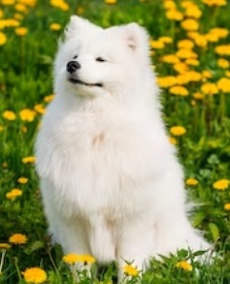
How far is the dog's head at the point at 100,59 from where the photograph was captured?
4.72 m

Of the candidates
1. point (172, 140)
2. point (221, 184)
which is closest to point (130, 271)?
point (221, 184)

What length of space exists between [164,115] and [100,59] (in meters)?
2.13

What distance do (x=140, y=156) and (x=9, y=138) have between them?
1795mm

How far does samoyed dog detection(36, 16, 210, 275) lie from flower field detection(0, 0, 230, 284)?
0.70 ft

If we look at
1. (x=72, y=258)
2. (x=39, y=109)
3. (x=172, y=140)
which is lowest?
(x=39, y=109)

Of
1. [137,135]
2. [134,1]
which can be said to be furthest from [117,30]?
[134,1]

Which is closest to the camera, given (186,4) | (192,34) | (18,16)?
(192,34)

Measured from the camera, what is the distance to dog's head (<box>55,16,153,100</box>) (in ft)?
15.5

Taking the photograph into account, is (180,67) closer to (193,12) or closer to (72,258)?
(193,12)

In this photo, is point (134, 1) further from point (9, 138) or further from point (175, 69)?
point (9, 138)

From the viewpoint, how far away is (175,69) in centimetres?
696

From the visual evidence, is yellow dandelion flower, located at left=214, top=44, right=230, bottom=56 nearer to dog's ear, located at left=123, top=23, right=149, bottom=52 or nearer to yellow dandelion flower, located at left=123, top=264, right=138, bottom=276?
dog's ear, located at left=123, top=23, right=149, bottom=52

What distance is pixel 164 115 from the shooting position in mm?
6852

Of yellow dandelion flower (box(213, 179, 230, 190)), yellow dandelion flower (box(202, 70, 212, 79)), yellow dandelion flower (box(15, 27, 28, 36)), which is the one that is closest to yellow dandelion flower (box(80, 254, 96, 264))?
yellow dandelion flower (box(213, 179, 230, 190))
